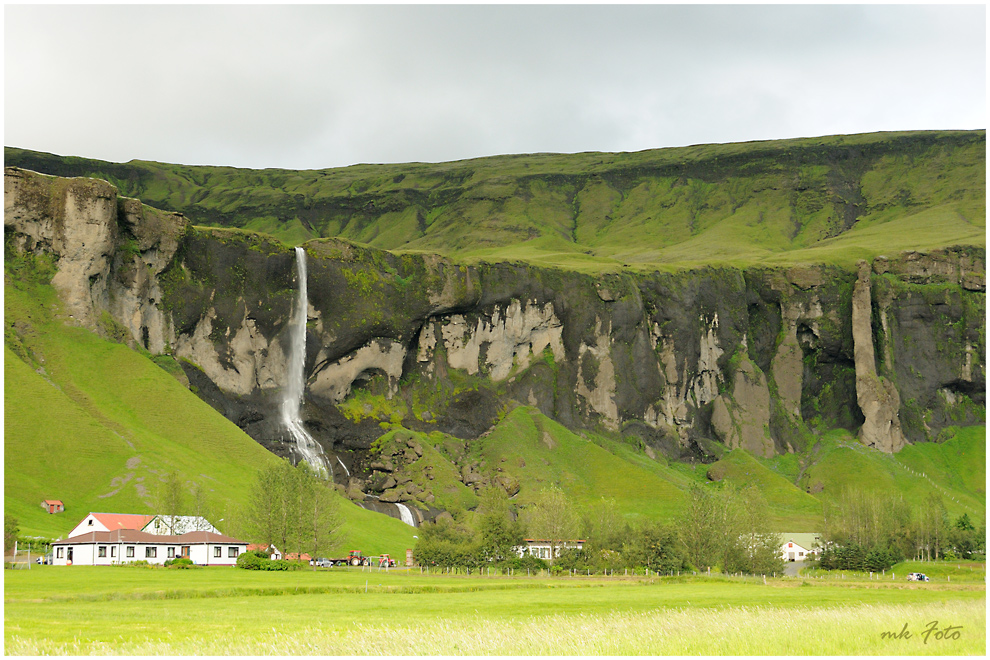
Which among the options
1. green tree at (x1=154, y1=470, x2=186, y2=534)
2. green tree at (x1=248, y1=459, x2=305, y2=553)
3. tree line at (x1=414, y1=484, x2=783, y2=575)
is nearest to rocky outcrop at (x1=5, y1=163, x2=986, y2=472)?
tree line at (x1=414, y1=484, x2=783, y2=575)

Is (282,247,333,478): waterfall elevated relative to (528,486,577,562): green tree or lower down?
elevated

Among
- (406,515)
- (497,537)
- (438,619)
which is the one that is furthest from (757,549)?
(438,619)

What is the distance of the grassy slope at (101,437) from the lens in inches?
4520

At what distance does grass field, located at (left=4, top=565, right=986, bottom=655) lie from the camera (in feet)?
99.4

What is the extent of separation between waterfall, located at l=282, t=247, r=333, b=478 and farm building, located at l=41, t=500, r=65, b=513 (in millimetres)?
52615

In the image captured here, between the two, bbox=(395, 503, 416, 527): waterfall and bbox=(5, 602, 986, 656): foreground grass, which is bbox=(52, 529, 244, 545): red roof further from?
bbox=(5, 602, 986, 656): foreground grass

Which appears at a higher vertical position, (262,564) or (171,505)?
(171,505)

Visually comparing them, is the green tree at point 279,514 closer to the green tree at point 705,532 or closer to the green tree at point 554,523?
the green tree at point 554,523

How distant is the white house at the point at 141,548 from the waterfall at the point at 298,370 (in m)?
63.5

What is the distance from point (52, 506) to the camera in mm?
109938

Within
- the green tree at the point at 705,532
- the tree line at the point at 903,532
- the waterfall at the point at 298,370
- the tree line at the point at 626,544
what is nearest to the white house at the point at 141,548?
the tree line at the point at 626,544

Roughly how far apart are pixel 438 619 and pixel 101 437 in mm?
97309

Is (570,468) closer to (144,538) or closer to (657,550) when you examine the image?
(657,550)

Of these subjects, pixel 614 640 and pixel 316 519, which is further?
pixel 316 519
